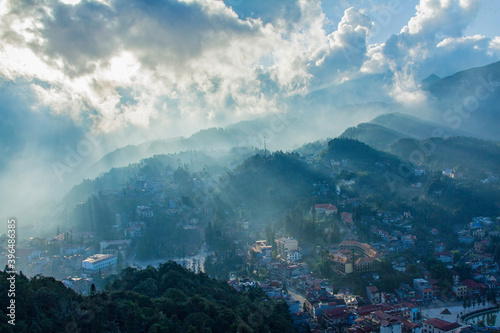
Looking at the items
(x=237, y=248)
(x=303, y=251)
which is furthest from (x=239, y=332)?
(x=237, y=248)


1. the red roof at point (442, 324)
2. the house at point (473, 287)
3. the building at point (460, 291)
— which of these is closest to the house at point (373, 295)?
the red roof at point (442, 324)

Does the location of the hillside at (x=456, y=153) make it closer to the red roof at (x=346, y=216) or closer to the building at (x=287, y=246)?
the red roof at (x=346, y=216)

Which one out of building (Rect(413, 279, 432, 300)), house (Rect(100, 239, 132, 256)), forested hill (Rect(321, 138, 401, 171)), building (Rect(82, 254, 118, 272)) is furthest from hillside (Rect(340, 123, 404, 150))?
building (Rect(82, 254, 118, 272))

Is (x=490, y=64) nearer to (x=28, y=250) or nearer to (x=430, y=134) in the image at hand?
(x=430, y=134)

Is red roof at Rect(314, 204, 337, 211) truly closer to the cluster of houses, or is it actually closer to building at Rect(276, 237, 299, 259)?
building at Rect(276, 237, 299, 259)

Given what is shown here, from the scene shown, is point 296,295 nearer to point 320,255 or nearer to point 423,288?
point 320,255

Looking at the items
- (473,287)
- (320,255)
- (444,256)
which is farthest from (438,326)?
(444,256)
